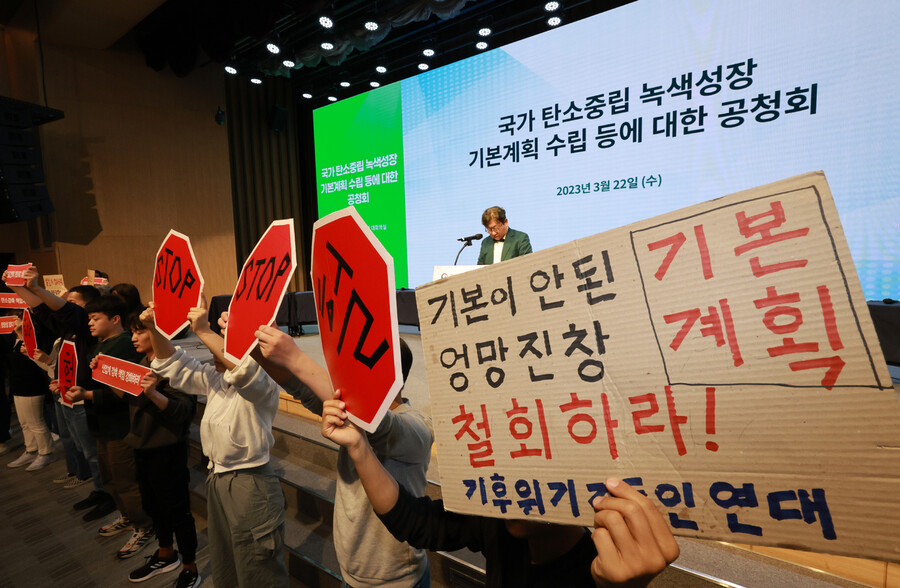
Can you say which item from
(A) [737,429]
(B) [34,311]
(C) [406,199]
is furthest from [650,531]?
(C) [406,199]

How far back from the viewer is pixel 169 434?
1.98 m

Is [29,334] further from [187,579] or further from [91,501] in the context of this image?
[187,579]

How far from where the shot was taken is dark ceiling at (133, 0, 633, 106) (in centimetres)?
450

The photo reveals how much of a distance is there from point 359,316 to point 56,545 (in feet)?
10.1

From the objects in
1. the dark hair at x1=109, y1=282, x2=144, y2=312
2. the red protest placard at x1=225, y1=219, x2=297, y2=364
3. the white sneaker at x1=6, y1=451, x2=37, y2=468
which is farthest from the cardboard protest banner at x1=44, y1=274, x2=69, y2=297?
the red protest placard at x1=225, y1=219, x2=297, y2=364

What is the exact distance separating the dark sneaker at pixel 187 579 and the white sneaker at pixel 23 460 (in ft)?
8.66

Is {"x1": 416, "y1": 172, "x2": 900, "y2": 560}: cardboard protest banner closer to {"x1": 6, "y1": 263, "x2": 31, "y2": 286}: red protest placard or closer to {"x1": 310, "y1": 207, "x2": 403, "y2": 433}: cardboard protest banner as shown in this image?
{"x1": 310, "y1": 207, "x2": 403, "y2": 433}: cardboard protest banner

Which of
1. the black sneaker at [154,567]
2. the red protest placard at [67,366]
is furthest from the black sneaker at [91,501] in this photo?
the black sneaker at [154,567]

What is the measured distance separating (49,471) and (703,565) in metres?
4.51

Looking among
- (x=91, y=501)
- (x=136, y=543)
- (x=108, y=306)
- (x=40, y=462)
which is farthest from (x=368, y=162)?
(x=136, y=543)

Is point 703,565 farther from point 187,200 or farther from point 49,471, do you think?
point 187,200

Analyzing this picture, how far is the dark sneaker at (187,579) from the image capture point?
6.71 feet

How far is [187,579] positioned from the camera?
2057mm

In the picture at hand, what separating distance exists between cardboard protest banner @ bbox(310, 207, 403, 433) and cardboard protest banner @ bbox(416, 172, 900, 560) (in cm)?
10
